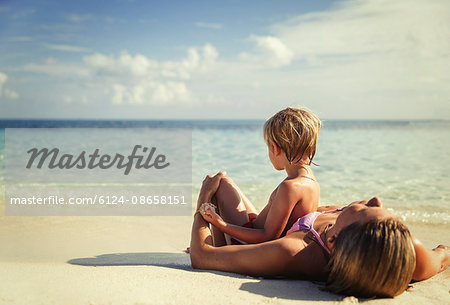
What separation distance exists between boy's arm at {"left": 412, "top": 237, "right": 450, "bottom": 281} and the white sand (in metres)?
0.09

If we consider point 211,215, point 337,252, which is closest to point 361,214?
point 337,252

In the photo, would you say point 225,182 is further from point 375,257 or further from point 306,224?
point 375,257

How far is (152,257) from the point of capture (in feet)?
12.5

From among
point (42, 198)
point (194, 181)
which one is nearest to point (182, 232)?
point (42, 198)

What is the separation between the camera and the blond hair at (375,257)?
2.15 metres

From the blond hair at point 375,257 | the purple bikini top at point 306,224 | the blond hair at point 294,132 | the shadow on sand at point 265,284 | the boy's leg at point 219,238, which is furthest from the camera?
the boy's leg at point 219,238

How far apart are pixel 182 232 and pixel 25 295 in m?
2.79

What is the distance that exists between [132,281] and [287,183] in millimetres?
1265

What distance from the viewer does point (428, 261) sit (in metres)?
2.66

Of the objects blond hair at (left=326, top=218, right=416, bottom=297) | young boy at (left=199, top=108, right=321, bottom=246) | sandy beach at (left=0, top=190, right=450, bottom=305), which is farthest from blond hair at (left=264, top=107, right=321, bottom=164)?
sandy beach at (left=0, top=190, right=450, bottom=305)

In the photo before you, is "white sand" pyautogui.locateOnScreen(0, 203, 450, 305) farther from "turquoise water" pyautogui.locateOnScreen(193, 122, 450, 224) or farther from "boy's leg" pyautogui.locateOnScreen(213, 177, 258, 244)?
"turquoise water" pyautogui.locateOnScreen(193, 122, 450, 224)

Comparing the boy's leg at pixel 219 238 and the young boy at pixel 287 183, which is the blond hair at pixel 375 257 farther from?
the boy's leg at pixel 219 238

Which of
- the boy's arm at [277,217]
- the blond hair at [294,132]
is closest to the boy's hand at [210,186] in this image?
the boy's arm at [277,217]

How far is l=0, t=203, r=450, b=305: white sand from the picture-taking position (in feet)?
7.59
